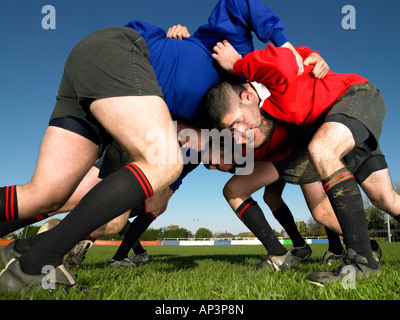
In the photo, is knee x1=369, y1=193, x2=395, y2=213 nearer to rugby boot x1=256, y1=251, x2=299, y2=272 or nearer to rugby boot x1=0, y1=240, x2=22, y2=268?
rugby boot x1=256, y1=251, x2=299, y2=272

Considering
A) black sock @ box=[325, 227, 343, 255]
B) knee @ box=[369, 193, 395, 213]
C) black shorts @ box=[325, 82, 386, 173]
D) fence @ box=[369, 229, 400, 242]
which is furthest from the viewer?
fence @ box=[369, 229, 400, 242]

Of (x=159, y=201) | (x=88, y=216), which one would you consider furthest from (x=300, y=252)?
(x=88, y=216)

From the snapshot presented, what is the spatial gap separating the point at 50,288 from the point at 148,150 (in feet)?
2.86

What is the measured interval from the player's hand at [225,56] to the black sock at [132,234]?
101 inches

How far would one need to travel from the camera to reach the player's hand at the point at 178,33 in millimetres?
2807

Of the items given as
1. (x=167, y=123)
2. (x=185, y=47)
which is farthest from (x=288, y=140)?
(x=167, y=123)

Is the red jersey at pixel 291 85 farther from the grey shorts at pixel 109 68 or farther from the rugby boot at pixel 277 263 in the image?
the rugby boot at pixel 277 263

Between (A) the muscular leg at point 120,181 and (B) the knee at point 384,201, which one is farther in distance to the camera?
(B) the knee at point 384,201

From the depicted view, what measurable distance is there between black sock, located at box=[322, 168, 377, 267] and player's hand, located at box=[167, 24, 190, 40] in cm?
185

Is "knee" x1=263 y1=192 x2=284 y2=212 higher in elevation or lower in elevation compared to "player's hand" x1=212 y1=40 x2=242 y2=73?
lower

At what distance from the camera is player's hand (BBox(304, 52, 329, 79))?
2.68 meters

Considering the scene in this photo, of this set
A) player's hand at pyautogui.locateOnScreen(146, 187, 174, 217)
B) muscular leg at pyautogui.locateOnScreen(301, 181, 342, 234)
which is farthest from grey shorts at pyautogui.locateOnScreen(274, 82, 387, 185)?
player's hand at pyautogui.locateOnScreen(146, 187, 174, 217)

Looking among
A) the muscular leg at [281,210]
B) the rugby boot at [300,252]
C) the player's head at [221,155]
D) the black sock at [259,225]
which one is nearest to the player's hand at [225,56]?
the player's head at [221,155]
